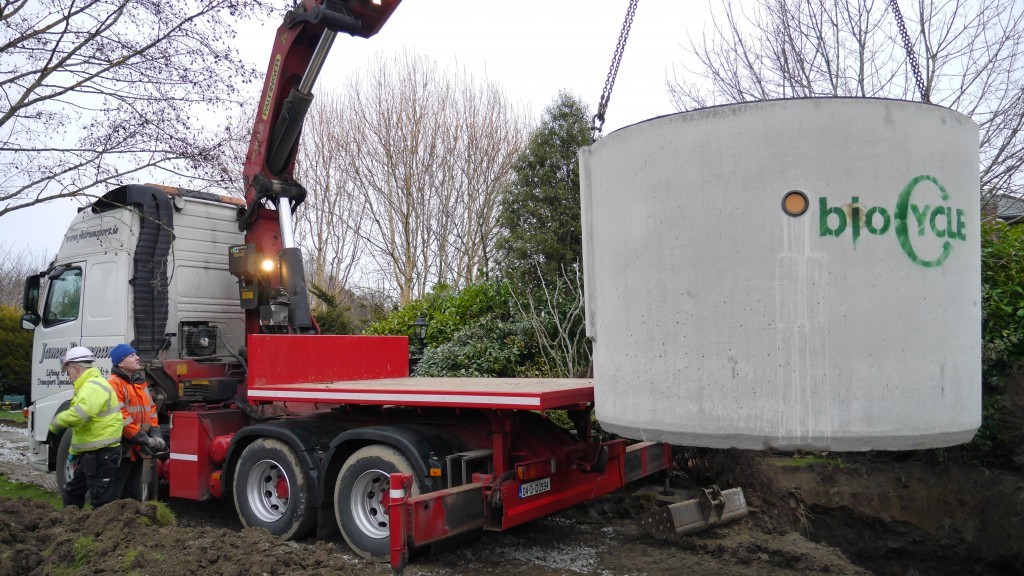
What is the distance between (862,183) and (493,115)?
23.5m

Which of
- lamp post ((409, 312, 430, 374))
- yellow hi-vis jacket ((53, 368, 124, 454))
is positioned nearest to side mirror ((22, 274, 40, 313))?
yellow hi-vis jacket ((53, 368, 124, 454))

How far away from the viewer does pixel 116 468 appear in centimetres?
718

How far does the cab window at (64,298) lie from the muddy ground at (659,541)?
2.45m

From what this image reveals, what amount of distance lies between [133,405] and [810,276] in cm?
606

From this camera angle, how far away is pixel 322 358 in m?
7.98

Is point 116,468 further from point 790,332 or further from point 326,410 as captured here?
point 790,332

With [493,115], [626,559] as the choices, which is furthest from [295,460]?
[493,115]

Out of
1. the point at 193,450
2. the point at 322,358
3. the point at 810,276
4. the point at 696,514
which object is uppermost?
the point at 810,276

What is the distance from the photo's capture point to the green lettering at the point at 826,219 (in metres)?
4.05

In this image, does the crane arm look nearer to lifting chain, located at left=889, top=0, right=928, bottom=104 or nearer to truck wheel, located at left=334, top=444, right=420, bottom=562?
truck wheel, located at left=334, top=444, right=420, bottom=562

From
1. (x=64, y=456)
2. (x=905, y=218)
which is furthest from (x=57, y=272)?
(x=905, y=218)

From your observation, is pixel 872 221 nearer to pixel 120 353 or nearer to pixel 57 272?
pixel 120 353

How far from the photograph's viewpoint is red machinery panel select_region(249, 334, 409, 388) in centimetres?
744

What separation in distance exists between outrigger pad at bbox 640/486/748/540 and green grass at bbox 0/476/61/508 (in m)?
6.80
